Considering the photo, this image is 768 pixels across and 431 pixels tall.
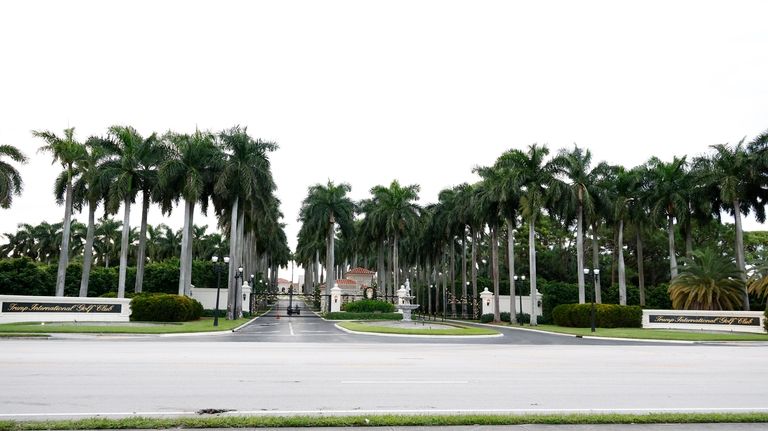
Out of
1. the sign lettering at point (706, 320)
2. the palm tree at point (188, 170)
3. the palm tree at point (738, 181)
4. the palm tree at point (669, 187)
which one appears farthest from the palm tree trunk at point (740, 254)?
the palm tree at point (188, 170)

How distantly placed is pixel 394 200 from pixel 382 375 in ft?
166

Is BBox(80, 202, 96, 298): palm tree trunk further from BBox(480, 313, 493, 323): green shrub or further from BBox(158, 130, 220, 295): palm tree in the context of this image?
BBox(480, 313, 493, 323): green shrub

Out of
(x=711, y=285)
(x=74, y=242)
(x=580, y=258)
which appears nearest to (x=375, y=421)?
(x=711, y=285)

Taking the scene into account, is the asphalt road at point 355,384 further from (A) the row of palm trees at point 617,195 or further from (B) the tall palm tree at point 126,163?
(A) the row of palm trees at point 617,195

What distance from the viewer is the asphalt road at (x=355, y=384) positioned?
27.8 ft

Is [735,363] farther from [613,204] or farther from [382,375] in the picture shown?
[613,204]

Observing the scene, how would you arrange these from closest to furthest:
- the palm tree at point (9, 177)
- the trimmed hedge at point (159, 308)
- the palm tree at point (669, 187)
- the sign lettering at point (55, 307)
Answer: the sign lettering at point (55, 307) → the trimmed hedge at point (159, 308) → the palm tree at point (9, 177) → the palm tree at point (669, 187)

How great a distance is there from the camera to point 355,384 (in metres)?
10.7

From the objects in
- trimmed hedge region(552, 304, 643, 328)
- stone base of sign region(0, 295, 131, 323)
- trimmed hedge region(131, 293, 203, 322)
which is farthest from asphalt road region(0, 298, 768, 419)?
trimmed hedge region(552, 304, 643, 328)

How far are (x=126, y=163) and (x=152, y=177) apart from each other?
2.33 m

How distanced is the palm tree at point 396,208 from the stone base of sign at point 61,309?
29729 mm

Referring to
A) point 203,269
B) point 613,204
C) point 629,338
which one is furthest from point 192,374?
point 203,269

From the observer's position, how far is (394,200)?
2453 inches

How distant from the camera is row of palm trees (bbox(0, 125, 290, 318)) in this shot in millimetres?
43469
